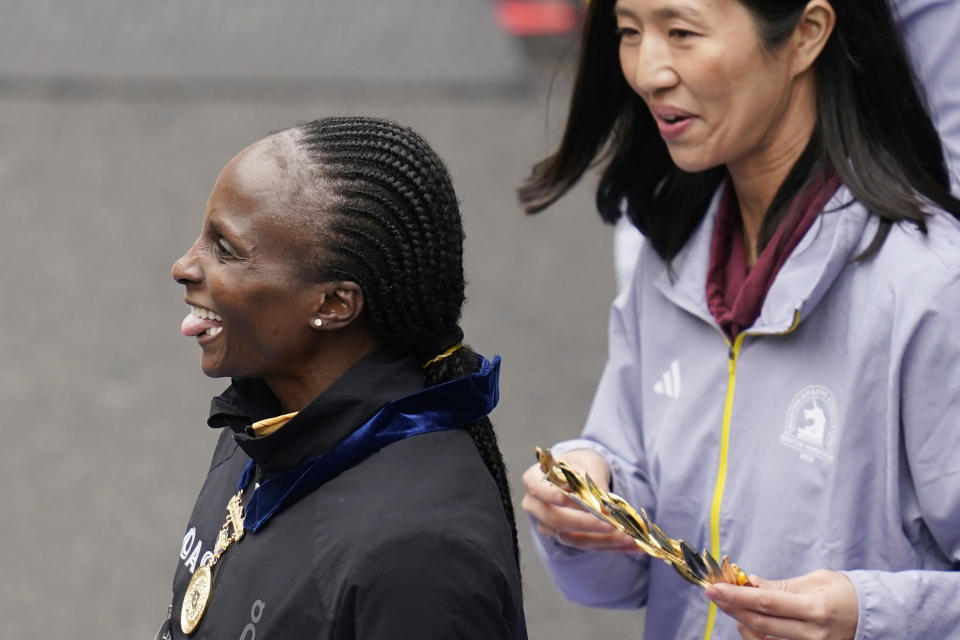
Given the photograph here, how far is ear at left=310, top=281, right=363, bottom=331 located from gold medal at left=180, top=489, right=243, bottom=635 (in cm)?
26

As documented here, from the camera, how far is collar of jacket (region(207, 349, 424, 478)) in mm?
1591

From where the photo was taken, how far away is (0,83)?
24.7ft

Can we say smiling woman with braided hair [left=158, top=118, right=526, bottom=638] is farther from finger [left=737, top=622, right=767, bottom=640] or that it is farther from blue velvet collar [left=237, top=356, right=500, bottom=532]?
finger [left=737, top=622, right=767, bottom=640]

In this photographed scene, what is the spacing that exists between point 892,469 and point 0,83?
21.7 feet

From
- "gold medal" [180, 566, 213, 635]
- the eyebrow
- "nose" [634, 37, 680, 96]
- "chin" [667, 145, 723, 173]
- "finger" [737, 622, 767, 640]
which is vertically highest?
the eyebrow

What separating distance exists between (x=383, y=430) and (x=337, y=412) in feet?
0.18

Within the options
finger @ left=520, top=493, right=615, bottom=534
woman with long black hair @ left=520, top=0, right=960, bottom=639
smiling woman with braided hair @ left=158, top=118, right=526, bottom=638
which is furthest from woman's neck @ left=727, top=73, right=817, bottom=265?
smiling woman with braided hair @ left=158, top=118, right=526, bottom=638

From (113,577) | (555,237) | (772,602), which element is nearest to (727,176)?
(772,602)

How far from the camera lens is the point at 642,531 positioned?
1.79m

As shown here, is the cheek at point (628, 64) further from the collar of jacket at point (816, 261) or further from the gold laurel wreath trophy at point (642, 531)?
the gold laurel wreath trophy at point (642, 531)

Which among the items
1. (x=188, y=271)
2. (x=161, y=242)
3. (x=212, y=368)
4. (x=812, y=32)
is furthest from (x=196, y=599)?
(x=161, y=242)

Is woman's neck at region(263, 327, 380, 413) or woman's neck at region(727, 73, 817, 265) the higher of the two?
woman's neck at region(727, 73, 817, 265)

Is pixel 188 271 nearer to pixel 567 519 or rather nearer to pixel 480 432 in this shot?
pixel 480 432

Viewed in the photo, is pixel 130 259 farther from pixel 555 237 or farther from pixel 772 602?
pixel 772 602
